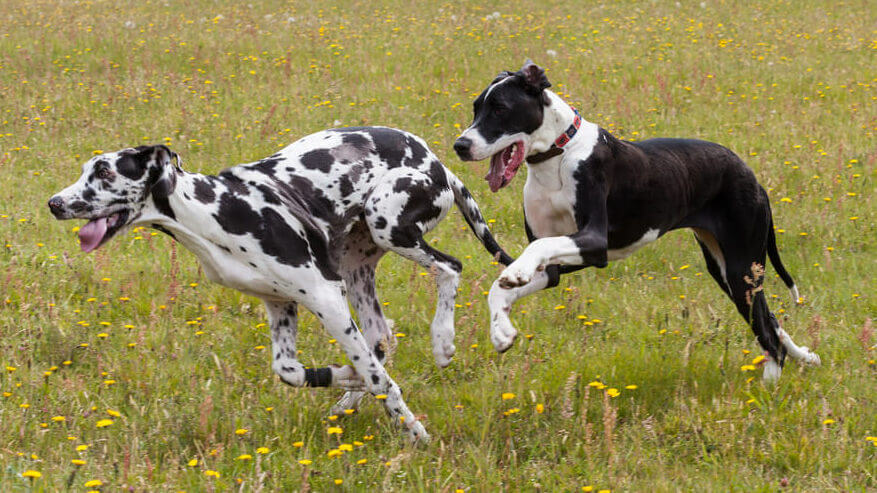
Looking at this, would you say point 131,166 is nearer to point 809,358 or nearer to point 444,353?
point 444,353

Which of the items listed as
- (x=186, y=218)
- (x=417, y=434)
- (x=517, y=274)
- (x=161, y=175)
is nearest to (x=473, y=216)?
(x=517, y=274)

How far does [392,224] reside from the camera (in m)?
4.96

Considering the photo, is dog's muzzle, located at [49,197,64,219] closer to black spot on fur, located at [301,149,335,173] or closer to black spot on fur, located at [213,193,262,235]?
black spot on fur, located at [213,193,262,235]

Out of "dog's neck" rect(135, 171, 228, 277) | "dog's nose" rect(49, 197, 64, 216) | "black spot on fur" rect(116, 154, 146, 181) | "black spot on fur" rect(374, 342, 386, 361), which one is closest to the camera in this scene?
"dog's nose" rect(49, 197, 64, 216)

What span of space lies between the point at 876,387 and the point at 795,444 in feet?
2.75

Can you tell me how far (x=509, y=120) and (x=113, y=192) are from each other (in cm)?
188

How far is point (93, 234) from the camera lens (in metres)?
4.13

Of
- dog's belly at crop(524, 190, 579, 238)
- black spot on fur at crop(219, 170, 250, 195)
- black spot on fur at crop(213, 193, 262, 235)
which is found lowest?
dog's belly at crop(524, 190, 579, 238)

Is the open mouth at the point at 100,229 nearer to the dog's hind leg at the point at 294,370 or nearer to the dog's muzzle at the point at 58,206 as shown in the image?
the dog's muzzle at the point at 58,206

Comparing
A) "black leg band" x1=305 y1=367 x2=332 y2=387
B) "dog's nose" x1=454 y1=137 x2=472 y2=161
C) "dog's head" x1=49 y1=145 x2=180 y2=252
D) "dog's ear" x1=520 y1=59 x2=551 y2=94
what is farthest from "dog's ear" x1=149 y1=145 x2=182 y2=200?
"dog's ear" x1=520 y1=59 x2=551 y2=94

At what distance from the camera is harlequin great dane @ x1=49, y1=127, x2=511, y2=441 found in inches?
166

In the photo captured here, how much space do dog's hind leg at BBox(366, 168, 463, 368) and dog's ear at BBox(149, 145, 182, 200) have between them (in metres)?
1.08

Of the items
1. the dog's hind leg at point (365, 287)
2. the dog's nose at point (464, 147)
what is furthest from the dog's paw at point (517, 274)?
the dog's hind leg at point (365, 287)

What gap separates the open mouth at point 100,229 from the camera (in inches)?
162
